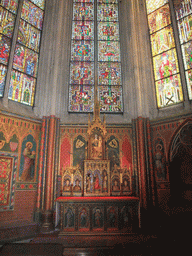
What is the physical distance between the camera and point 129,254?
467 centimetres

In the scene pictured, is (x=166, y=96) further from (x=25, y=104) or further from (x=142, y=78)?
(x=25, y=104)

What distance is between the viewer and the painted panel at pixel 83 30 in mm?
10977

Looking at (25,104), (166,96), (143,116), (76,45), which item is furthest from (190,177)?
(76,45)

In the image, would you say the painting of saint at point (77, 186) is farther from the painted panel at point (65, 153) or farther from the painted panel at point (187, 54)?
the painted panel at point (187, 54)

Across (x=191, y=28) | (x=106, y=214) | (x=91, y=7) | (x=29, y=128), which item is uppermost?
(x=91, y=7)

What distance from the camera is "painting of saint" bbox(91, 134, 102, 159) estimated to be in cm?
804

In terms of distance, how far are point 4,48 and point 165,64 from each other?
745 centimetres

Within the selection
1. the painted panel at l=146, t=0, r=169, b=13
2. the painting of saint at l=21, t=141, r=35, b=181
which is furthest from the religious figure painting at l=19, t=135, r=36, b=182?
the painted panel at l=146, t=0, r=169, b=13

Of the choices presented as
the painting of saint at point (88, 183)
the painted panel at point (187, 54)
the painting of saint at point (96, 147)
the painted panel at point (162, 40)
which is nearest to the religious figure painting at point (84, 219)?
the painting of saint at point (88, 183)

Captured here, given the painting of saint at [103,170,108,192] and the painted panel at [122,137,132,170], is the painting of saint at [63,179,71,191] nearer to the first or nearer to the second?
the painting of saint at [103,170,108,192]

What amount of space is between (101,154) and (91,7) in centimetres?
900

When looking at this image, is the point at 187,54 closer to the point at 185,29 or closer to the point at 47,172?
the point at 185,29

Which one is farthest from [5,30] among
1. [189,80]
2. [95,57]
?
[189,80]

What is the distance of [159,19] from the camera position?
33.5 feet
